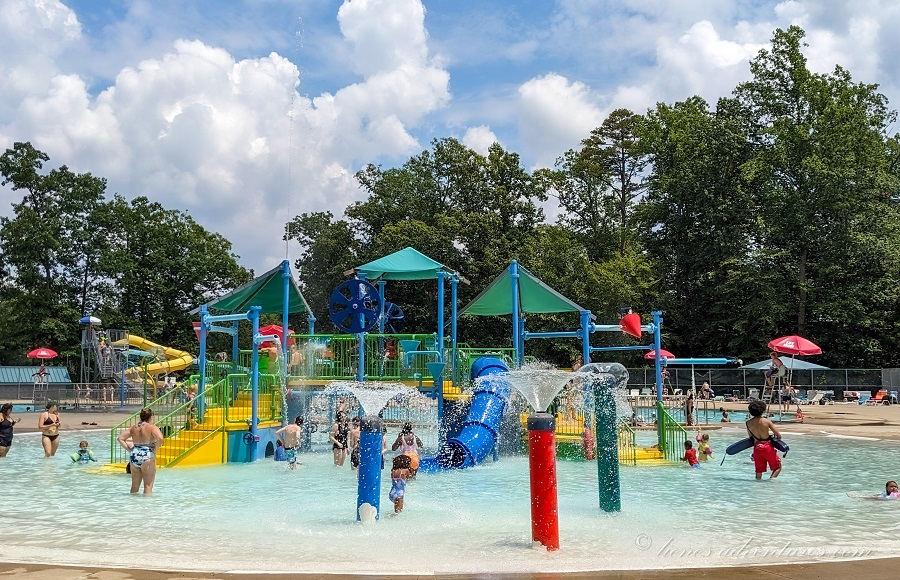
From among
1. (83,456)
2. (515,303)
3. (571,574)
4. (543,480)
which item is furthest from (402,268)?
(571,574)

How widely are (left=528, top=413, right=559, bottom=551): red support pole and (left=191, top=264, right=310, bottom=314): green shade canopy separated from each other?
12.8 m

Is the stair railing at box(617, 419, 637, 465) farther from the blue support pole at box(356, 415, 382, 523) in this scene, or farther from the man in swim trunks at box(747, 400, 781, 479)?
the blue support pole at box(356, 415, 382, 523)

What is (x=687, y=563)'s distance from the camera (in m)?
7.81

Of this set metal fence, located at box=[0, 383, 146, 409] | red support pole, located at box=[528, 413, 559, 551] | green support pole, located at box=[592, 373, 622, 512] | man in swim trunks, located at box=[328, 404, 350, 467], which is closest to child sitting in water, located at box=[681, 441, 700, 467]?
green support pole, located at box=[592, 373, 622, 512]

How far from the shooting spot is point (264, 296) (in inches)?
930

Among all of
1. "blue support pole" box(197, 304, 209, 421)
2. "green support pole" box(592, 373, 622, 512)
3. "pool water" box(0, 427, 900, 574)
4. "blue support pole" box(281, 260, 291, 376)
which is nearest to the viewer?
"pool water" box(0, 427, 900, 574)

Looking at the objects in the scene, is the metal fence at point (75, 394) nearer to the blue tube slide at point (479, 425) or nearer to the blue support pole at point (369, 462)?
the blue tube slide at point (479, 425)

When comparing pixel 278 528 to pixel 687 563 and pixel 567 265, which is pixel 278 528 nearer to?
pixel 687 563

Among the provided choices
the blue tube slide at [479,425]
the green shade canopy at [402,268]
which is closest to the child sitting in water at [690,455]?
the blue tube slide at [479,425]

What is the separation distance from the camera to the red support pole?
855 centimetres

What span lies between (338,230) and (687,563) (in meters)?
46.7

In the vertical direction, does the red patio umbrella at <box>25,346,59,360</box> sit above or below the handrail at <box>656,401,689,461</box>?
above

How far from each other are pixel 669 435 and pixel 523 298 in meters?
7.14

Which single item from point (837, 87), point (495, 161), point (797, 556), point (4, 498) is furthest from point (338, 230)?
point (797, 556)
